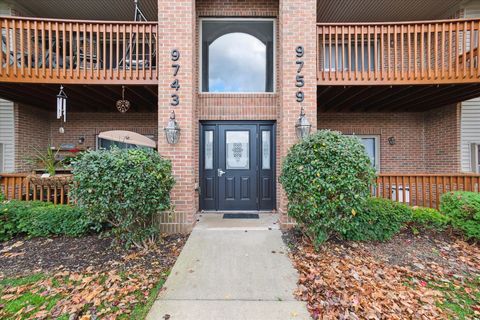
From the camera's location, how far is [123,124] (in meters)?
7.26

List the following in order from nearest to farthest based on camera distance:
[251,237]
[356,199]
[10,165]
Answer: [356,199]
[251,237]
[10,165]

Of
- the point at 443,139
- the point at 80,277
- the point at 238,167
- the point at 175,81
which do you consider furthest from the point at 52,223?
the point at 443,139

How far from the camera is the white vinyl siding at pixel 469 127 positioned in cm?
657

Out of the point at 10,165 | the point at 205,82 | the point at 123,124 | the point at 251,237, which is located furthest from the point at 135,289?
the point at 10,165

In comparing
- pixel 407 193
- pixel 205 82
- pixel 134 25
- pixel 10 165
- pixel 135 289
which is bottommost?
pixel 135 289

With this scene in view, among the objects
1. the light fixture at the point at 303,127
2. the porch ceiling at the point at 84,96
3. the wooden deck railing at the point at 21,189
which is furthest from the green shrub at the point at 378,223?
the wooden deck railing at the point at 21,189

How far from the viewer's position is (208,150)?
611cm

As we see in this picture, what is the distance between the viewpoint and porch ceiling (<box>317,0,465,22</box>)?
6480 millimetres

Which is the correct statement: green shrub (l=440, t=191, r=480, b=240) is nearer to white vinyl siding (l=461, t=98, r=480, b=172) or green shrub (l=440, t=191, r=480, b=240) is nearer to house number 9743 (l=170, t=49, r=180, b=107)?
white vinyl siding (l=461, t=98, r=480, b=172)

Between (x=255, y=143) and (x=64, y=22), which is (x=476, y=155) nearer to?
(x=255, y=143)

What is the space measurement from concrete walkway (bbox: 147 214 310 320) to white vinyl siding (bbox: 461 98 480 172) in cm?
641

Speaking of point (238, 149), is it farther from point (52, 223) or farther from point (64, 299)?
point (64, 299)

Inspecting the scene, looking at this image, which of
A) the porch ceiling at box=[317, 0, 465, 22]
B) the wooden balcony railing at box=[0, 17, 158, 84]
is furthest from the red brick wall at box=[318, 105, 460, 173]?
the wooden balcony railing at box=[0, 17, 158, 84]

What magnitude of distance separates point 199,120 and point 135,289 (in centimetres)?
408
